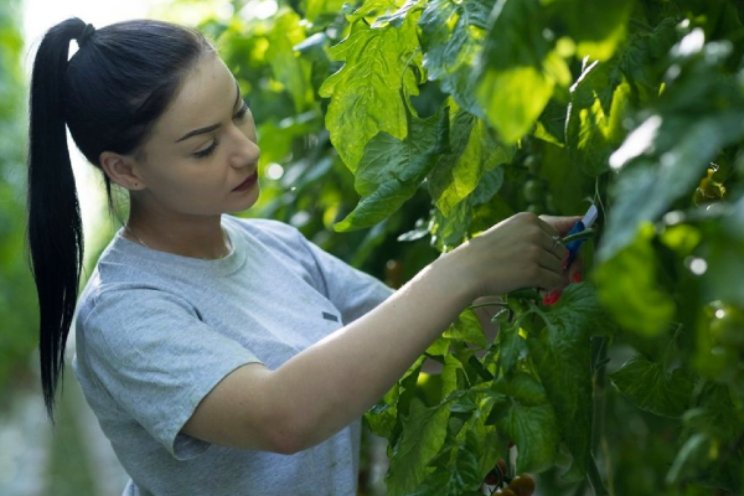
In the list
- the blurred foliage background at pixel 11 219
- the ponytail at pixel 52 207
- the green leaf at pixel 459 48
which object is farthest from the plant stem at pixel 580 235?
the blurred foliage background at pixel 11 219

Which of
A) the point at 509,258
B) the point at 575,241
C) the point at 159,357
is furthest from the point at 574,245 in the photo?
the point at 159,357

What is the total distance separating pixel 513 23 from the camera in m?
0.87

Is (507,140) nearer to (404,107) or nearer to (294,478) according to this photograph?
(404,107)

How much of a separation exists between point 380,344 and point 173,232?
46 cm

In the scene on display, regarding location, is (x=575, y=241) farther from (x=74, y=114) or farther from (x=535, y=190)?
(x=74, y=114)

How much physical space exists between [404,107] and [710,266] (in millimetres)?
678

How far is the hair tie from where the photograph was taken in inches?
68.6

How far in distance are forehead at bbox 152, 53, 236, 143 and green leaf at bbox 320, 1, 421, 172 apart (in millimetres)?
221

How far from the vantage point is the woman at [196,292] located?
138 cm

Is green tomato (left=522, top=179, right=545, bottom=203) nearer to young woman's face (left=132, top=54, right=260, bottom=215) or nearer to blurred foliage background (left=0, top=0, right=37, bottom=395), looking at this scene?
young woman's face (left=132, top=54, right=260, bottom=215)

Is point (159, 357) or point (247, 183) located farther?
point (247, 183)

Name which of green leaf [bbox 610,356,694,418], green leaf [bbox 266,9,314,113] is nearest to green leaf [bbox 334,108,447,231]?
green leaf [bbox 610,356,694,418]

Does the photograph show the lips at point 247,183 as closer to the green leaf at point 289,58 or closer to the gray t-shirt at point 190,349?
the gray t-shirt at point 190,349

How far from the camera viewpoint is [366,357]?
1.38 meters
